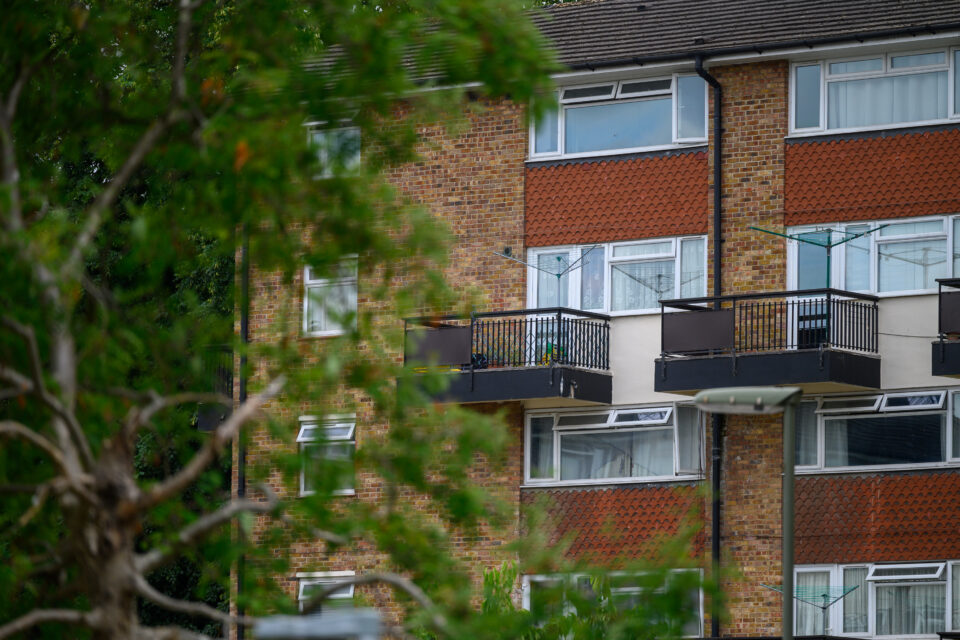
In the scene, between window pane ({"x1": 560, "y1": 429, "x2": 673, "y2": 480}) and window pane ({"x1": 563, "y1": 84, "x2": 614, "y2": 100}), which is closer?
window pane ({"x1": 560, "y1": 429, "x2": 673, "y2": 480})

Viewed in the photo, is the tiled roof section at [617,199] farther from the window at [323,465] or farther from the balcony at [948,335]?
the window at [323,465]

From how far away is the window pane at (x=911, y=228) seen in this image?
92.3 ft

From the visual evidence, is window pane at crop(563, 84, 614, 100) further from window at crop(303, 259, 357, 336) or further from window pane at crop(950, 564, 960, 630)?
window at crop(303, 259, 357, 336)

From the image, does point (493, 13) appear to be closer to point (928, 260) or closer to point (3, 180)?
point (3, 180)

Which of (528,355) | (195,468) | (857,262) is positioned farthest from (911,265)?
(195,468)

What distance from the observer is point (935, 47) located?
28.4m

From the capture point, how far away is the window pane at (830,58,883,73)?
Result: 2891 centimetres

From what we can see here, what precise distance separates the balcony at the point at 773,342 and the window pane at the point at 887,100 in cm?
277

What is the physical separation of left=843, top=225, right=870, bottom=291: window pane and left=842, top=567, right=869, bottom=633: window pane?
163 inches

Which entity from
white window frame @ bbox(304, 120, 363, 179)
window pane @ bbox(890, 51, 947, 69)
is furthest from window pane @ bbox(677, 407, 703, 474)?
white window frame @ bbox(304, 120, 363, 179)

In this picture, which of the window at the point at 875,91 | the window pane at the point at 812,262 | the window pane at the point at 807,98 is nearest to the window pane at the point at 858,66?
the window at the point at 875,91

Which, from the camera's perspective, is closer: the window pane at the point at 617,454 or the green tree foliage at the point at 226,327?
the green tree foliage at the point at 226,327

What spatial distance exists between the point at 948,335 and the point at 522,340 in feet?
20.9

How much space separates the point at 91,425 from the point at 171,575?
2911cm
